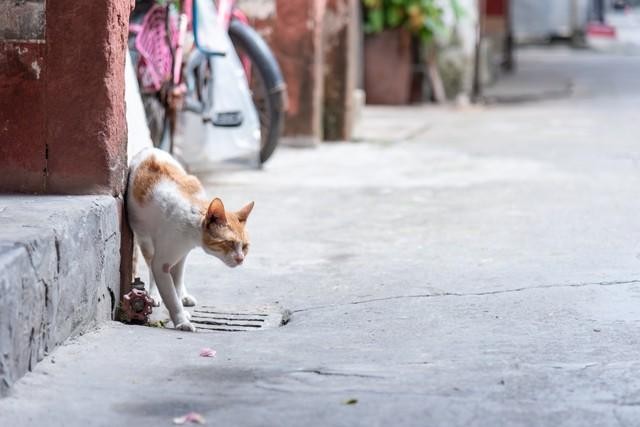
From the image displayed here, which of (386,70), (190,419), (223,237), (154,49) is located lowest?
(190,419)

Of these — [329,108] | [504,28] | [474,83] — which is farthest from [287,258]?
[504,28]

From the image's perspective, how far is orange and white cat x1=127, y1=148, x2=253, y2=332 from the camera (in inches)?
155

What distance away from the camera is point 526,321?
3.90 metres

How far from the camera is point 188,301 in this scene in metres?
4.33

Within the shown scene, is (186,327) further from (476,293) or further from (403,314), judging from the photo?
(476,293)

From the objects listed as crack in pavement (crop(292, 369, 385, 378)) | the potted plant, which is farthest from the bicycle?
the potted plant

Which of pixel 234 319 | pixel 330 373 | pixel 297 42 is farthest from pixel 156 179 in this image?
pixel 297 42

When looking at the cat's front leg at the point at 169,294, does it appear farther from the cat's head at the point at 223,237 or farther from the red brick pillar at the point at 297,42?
the red brick pillar at the point at 297,42

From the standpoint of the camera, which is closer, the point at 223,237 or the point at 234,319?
the point at 223,237

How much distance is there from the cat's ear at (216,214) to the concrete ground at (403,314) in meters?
0.36

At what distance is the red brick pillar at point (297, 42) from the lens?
8648 millimetres

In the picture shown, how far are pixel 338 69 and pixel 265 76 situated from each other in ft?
7.15

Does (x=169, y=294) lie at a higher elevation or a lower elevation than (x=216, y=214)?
lower

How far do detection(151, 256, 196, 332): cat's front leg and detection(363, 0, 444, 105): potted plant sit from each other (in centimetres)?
870
